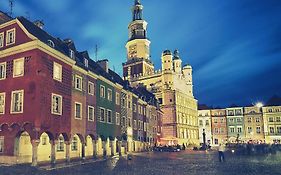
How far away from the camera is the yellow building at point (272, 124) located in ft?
327

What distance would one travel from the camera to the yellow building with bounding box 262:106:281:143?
3930 inches

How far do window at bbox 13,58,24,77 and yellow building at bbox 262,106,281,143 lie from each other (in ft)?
311

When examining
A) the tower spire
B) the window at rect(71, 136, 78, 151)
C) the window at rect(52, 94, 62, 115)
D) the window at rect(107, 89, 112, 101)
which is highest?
the tower spire

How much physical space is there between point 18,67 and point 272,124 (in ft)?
316

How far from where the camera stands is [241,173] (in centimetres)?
1783

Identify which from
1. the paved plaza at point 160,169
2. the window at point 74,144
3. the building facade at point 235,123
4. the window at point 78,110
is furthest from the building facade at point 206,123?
the paved plaza at point 160,169

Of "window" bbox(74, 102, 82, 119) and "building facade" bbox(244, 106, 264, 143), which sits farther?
"building facade" bbox(244, 106, 264, 143)

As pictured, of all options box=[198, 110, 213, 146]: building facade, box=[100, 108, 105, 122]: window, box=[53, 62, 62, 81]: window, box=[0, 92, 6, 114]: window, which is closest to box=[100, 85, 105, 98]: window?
box=[100, 108, 105, 122]: window

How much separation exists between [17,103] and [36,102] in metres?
2.71

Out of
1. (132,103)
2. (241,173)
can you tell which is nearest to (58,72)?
(241,173)

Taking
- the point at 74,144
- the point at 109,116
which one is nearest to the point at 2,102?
the point at 74,144

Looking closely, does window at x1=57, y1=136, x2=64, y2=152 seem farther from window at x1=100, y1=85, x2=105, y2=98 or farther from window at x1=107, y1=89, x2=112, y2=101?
window at x1=107, y1=89, x2=112, y2=101

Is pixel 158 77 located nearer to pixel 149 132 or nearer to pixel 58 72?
pixel 149 132

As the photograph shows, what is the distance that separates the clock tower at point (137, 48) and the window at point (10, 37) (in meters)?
69.5
